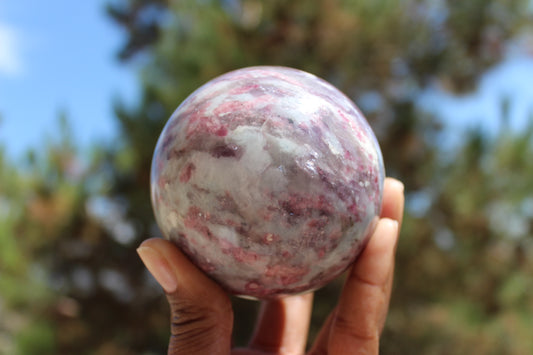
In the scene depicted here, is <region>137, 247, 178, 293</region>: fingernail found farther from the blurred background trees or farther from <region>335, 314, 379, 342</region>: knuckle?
the blurred background trees

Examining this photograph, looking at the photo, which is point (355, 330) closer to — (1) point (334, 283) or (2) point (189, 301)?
(2) point (189, 301)

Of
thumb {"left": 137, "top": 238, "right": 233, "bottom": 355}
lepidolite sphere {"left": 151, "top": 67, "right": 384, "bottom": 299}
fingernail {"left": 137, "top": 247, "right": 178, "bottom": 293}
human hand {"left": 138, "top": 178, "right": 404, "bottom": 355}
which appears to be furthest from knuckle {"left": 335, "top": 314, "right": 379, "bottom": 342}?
fingernail {"left": 137, "top": 247, "right": 178, "bottom": 293}

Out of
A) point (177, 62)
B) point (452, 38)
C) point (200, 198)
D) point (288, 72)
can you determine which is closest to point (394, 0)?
point (452, 38)

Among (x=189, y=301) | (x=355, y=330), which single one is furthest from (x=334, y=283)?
(x=189, y=301)

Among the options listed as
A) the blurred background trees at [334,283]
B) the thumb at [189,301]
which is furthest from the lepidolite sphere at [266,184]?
the blurred background trees at [334,283]

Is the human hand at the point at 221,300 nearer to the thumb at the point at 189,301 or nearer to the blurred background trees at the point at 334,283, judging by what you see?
the thumb at the point at 189,301

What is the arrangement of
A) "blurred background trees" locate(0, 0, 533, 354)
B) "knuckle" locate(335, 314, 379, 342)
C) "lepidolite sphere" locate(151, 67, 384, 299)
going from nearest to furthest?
"lepidolite sphere" locate(151, 67, 384, 299), "knuckle" locate(335, 314, 379, 342), "blurred background trees" locate(0, 0, 533, 354)
